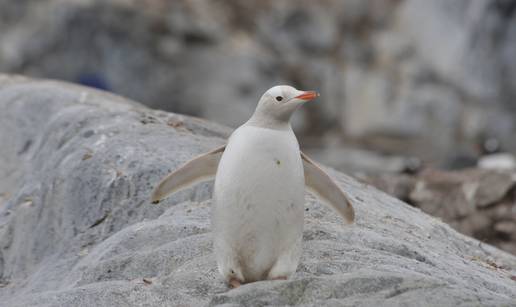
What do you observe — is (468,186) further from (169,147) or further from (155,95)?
(155,95)

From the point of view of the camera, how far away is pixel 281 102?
16.1ft

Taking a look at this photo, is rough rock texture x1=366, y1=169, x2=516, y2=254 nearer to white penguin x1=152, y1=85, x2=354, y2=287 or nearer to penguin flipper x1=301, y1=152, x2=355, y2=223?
penguin flipper x1=301, y1=152, x2=355, y2=223

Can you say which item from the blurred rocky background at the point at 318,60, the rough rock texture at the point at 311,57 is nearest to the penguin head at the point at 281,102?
the blurred rocky background at the point at 318,60

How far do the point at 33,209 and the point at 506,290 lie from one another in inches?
157

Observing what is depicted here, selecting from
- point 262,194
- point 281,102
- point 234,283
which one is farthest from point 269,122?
point 234,283

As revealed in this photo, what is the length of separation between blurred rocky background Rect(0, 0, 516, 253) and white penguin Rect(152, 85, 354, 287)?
19.2m

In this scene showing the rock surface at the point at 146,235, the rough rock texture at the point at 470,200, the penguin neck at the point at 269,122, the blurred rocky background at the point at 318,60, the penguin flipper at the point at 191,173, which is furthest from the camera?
the blurred rocky background at the point at 318,60

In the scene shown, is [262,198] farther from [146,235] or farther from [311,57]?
[311,57]

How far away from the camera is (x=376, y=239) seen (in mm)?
5672

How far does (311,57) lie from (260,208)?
75.5ft

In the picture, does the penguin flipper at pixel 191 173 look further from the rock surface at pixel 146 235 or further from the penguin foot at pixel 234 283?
the penguin foot at pixel 234 283

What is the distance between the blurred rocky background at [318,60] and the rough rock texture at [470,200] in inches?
463

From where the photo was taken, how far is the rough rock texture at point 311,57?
84.3 feet

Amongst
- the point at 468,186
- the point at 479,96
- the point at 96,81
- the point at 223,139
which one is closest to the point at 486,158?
the point at 479,96
